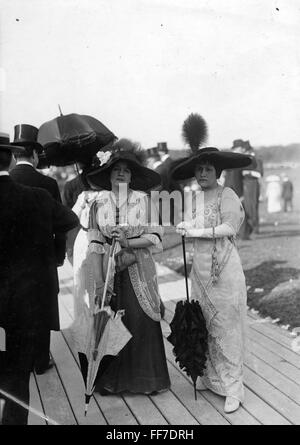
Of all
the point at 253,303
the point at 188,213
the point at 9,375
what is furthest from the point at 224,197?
the point at 253,303

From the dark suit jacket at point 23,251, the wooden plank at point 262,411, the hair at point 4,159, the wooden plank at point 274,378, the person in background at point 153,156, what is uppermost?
the person in background at point 153,156

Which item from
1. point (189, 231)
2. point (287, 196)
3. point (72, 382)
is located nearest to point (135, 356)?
point (72, 382)

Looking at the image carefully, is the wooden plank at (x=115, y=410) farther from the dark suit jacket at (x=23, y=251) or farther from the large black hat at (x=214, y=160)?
the large black hat at (x=214, y=160)

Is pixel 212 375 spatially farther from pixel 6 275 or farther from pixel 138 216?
pixel 6 275

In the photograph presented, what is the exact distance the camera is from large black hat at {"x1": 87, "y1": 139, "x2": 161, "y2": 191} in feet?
11.4

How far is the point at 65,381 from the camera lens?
3.84m

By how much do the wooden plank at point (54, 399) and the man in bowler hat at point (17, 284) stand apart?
382mm

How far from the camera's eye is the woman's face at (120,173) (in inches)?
138

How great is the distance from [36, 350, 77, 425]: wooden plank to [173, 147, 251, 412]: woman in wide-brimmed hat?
3.33 ft

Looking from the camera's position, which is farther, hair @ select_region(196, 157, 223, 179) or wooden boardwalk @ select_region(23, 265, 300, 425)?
hair @ select_region(196, 157, 223, 179)

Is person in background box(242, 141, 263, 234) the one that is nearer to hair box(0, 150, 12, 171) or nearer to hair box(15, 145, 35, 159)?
hair box(15, 145, 35, 159)

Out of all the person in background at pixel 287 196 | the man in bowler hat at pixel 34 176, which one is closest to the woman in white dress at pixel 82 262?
the man in bowler hat at pixel 34 176

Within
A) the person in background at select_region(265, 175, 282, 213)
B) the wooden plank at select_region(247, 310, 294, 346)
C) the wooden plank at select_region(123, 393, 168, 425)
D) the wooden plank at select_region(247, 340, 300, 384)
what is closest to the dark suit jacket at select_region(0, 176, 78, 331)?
the wooden plank at select_region(123, 393, 168, 425)

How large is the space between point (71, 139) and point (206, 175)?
1324 mm
